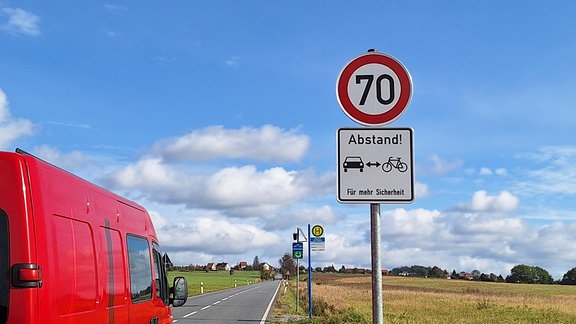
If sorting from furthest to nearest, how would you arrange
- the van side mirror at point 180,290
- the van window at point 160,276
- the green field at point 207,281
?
1. the green field at point 207,281
2. the van side mirror at point 180,290
3. the van window at point 160,276

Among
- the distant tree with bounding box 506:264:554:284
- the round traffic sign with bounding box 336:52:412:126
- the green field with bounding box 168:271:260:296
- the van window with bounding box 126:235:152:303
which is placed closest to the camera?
the round traffic sign with bounding box 336:52:412:126

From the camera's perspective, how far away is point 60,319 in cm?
404

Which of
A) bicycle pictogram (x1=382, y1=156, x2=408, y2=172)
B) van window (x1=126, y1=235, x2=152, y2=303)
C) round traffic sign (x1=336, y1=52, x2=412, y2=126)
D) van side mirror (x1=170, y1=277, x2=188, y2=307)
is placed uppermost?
round traffic sign (x1=336, y1=52, x2=412, y2=126)

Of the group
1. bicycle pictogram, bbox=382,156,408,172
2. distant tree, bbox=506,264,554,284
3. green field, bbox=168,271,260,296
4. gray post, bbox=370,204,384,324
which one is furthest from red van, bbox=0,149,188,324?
distant tree, bbox=506,264,554,284

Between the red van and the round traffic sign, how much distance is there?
208 centimetres

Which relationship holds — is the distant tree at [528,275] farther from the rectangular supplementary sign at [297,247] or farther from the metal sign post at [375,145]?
the metal sign post at [375,145]

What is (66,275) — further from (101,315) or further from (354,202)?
(354,202)

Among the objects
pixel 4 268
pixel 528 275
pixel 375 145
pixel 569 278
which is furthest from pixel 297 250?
pixel 528 275

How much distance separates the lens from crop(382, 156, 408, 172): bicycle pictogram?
425cm

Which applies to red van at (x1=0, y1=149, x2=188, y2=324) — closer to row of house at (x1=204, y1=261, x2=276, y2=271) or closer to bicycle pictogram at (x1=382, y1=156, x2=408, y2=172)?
bicycle pictogram at (x1=382, y1=156, x2=408, y2=172)

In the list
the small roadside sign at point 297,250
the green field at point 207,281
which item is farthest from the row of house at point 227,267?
the small roadside sign at point 297,250

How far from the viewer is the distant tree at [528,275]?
13138 cm

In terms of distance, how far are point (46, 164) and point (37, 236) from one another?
65 cm

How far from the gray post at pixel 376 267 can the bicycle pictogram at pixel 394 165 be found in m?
0.26
